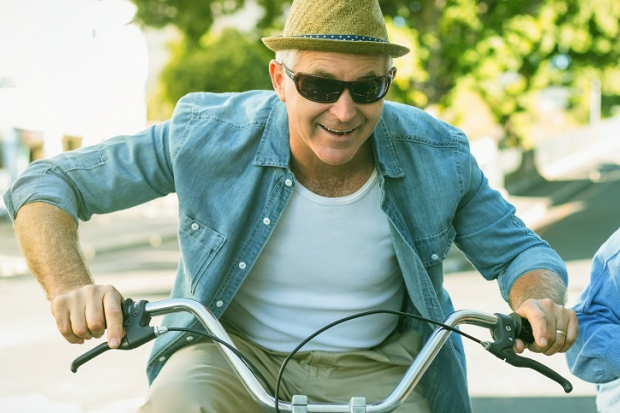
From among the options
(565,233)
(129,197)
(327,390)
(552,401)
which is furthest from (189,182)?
(565,233)

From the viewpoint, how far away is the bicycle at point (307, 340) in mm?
2152

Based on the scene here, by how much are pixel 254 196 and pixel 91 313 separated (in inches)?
29.4

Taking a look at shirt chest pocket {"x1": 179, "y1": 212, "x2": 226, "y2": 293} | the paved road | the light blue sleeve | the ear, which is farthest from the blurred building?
the light blue sleeve

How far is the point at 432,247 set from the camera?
2836mm

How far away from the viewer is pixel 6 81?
18.6 meters

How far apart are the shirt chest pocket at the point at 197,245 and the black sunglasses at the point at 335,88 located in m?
0.49

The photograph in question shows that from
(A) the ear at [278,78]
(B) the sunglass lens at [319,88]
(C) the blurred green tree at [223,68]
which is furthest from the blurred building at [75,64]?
(B) the sunglass lens at [319,88]

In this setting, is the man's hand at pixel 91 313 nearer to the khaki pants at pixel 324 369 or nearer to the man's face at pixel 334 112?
the khaki pants at pixel 324 369

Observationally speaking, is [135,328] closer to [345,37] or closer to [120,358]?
[345,37]

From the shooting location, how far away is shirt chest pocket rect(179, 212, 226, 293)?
2.73m

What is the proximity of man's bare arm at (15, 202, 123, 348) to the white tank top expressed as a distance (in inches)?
21.0

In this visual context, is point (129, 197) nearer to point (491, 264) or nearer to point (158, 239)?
point (491, 264)

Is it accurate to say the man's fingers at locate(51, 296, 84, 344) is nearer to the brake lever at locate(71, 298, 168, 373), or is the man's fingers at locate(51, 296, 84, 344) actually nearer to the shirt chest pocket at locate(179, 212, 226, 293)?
the brake lever at locate(71, 298, 168, 373)

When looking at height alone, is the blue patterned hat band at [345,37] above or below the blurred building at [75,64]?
above
